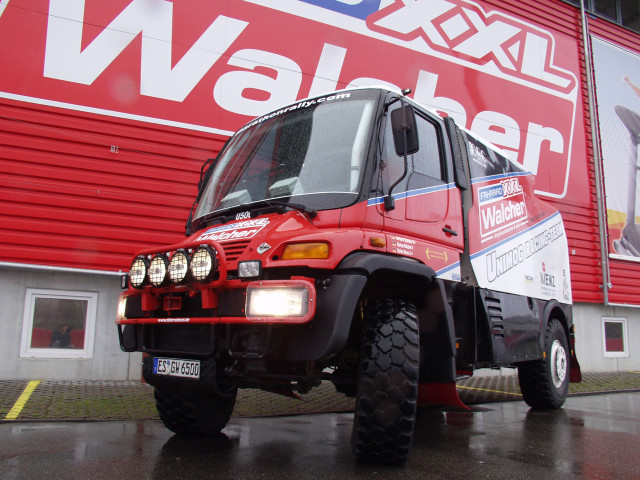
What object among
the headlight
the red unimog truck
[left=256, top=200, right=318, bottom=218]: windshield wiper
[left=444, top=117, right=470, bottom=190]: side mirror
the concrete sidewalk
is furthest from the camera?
the concrete sidewalk

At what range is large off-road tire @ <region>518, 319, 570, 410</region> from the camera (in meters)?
6.21

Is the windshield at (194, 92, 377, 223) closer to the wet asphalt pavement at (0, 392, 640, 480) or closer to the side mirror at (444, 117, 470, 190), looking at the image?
the side mirror at (444, 117, 470, 190)

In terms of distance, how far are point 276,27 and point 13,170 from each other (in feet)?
15.3

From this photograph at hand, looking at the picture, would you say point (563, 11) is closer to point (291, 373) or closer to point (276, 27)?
point (276, 27)

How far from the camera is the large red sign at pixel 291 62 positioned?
7.70m

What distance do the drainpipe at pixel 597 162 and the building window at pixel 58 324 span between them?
1038 cm

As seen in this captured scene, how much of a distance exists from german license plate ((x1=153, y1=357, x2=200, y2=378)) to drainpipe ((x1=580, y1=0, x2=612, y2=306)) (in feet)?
35.7

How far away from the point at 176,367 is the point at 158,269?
2.20 ft

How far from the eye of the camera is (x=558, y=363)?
6539 mm

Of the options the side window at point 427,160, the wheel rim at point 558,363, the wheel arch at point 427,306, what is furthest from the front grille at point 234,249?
the wheel rim at point 558,363

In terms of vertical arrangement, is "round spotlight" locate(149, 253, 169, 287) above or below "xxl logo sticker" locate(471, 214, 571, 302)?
below

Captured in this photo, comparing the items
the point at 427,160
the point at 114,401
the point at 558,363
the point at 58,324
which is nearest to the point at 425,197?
the point at 427,160

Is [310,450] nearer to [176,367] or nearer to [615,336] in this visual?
[176,367]

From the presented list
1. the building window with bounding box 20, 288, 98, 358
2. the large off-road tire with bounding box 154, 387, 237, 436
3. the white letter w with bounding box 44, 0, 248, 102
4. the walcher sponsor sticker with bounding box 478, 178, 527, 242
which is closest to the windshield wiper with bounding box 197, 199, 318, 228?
the large off-road tire with bounding box 154, 387, 237, 436
